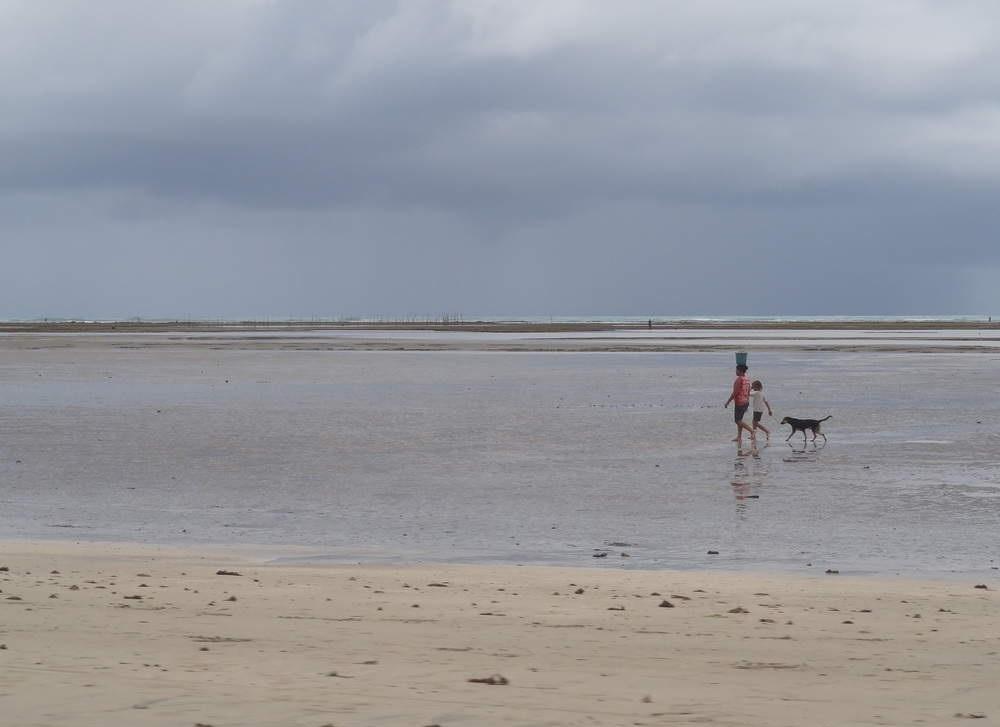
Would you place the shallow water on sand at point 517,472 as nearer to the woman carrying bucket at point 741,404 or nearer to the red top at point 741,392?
the woman carrying bucket at point 741,404

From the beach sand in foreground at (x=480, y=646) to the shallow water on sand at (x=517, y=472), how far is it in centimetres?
212

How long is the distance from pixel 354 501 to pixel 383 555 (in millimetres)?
4682

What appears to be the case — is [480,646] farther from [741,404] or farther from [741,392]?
[741,392]

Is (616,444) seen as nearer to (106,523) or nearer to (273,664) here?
(106,523)

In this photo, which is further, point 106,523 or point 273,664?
point 106,523

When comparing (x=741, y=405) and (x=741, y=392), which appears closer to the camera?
(x=741, y=405)

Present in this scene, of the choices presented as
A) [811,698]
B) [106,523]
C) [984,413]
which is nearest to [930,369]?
[984,413]

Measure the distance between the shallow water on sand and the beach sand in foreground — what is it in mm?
2120

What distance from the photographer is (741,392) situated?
86.9ft

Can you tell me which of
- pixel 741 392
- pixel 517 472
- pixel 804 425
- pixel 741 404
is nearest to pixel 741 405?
pixel 741 404

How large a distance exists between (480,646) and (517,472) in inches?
512

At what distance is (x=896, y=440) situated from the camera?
27469mm

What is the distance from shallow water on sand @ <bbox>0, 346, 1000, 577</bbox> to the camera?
1543 cm

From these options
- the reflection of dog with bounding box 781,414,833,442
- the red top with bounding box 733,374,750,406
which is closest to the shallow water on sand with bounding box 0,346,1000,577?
the reflection of dog with bounding box 781,414,833,442
